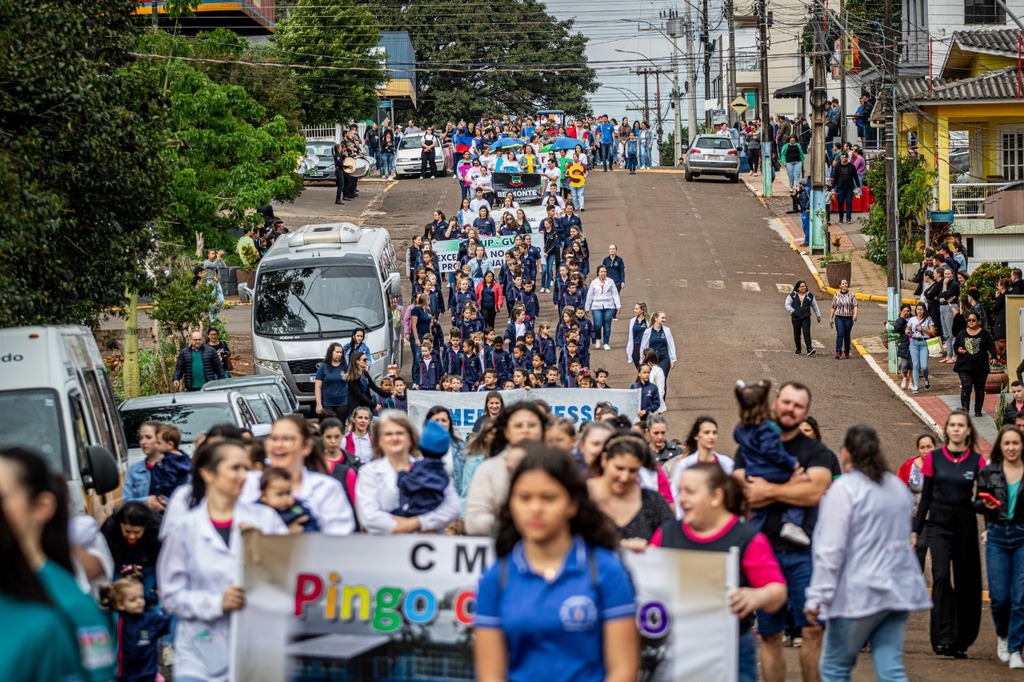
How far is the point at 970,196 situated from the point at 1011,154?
158 centimetres

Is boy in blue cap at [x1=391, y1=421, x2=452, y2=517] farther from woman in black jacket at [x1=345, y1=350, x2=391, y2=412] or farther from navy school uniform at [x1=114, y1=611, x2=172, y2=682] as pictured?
woman in black jacket at [x1=345, y1=350, x2=391, y2=412]

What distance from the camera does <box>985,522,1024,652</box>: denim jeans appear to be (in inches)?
460

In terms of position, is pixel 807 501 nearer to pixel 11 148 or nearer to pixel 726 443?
pixel 11 148

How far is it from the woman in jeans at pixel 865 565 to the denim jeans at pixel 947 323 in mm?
21879

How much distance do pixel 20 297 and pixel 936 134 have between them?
2928 cm

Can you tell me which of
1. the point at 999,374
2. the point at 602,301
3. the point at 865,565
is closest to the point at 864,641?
the point at 865,565

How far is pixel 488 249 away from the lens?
3444 cm

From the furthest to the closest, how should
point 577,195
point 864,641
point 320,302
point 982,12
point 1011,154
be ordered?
point 577,195 → point 982,12 → point 1011,154 → point 320,302 → point 864,641

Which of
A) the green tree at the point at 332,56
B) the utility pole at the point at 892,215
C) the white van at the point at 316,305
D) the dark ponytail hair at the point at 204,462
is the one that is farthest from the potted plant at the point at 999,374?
the green tree at the point at 332,56

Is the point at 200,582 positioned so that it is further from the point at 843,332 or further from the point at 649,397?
the point at 843,332

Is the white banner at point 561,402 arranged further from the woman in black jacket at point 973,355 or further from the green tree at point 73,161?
the woman in black jacket at point 973,355

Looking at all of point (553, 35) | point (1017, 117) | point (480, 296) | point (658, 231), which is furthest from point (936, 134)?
point (553, 35)

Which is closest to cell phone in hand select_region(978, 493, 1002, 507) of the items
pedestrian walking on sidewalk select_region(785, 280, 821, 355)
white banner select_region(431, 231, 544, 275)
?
pedestrian walking on sidewalk select_region(785, 280, 821, 355)

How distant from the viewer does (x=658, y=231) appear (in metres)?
46.7
